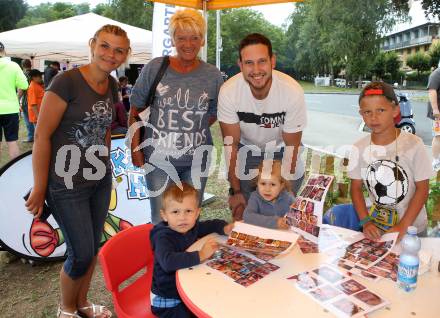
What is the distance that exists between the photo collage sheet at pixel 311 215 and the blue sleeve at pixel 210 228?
0.33 m

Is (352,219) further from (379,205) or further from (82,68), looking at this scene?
(82,68)

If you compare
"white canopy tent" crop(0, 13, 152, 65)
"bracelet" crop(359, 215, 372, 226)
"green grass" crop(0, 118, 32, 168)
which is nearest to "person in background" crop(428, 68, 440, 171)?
"bracelet" crop(359, 215, 372, 226)

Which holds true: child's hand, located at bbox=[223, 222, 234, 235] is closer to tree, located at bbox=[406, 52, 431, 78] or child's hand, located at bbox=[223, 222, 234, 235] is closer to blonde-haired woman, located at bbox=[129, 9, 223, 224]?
blonde-haired woman, located at bbox=[129, 9, 223, 224]

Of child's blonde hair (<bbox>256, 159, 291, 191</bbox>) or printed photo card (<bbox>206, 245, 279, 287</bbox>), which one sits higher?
child's blonde hair (<bbox>256, 159, 291, 191</bbox>)

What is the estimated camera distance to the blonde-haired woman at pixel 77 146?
1715 mm

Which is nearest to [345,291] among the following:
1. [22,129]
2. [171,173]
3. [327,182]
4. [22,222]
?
[327,182]

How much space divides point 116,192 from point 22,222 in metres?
0.78

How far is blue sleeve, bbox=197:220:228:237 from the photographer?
1.83 metres

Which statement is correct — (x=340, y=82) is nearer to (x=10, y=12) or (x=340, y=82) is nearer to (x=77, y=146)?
(x=77, y=146)

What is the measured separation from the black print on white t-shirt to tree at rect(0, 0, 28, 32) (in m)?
7.55

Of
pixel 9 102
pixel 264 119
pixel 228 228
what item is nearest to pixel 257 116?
pixel 264 119

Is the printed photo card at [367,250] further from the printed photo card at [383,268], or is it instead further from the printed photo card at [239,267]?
the printed photo card at [239,267]

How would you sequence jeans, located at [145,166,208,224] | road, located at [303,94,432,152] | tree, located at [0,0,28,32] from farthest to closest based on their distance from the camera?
1. tree, located at [0,0,28,32]
2. road, located at [303,94,432,152]
3. jeans, located at [145,166,208,224]

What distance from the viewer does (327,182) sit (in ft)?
5.21
